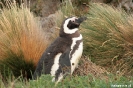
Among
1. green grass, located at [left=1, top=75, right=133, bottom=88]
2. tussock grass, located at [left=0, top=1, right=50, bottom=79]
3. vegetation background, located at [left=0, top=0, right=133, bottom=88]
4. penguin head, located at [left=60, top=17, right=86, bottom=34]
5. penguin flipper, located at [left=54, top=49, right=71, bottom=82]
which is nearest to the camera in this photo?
green grass, located at [left=1, top=75, right=133, bottom=88]

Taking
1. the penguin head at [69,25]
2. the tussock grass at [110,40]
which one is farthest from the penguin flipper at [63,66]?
the tussock grass at [110,40]

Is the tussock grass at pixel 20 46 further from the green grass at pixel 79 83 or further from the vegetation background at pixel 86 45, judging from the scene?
the green grass at pixel 79 83

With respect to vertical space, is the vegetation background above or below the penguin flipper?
below

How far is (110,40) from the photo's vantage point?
7.00 metres

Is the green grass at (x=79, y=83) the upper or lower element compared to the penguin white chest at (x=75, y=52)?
upper

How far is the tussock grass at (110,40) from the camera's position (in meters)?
6.66

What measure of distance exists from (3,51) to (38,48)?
643mm

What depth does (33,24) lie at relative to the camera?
732cm

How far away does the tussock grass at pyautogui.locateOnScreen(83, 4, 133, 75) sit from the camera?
6656 millimetres

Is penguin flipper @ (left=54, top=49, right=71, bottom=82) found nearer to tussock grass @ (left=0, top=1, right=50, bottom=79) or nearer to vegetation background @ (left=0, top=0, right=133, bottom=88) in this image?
vegetation background @ (left=0, top=0, right=133, bottom=88)

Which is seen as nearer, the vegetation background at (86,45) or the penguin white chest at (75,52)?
the penguin white chest at (75,52)

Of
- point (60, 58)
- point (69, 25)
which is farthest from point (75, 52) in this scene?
point (69, 25)

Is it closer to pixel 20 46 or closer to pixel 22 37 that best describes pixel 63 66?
pixel 20 46

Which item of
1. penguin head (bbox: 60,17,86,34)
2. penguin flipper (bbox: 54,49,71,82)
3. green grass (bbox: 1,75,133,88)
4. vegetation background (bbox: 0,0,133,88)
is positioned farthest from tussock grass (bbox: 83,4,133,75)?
green grass (bbox: 1,75,133,88)
